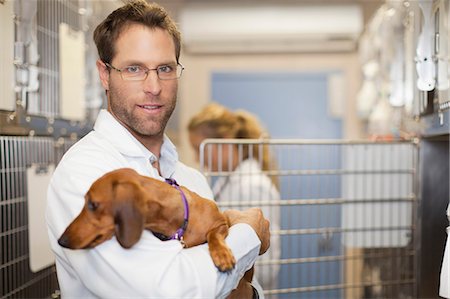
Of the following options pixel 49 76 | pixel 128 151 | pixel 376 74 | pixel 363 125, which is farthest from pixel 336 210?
pixel 128 151

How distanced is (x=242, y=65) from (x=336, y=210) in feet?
6.05

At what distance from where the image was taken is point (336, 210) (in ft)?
10.7

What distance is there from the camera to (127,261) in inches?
46.7

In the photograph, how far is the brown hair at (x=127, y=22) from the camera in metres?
1.47

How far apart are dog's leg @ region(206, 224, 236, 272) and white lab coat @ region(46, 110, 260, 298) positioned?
0.04 feet

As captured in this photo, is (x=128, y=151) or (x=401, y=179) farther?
(x=401, y=179)

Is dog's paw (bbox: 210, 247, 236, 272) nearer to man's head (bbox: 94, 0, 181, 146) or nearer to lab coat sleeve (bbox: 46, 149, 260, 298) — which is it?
lab coat sleeve (bbox: 46, 149, 260, 298)

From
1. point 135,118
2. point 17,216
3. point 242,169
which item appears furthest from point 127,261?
point 242,169

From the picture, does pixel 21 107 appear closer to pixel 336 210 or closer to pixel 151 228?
pixel 151 228

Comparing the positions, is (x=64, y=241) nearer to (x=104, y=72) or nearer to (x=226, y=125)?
(x=104, y=72)

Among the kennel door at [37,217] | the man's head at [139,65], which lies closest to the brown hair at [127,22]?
the man's head at [139,65]

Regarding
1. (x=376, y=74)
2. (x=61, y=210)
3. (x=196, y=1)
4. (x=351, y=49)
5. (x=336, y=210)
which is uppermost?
(x=196, y=1)

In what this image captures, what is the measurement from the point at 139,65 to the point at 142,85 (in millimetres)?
47

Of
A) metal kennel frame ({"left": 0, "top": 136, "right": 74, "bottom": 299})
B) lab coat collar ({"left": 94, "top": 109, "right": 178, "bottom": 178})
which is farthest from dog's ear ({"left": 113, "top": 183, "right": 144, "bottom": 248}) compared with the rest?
metal kennel frame ({"left": 0, "top": 136, "right": 74, "bottom": 299})
